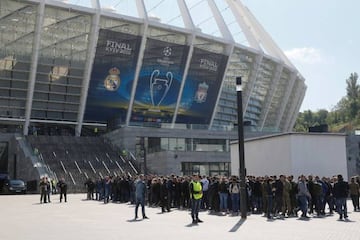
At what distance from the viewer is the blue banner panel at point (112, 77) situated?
173 feet

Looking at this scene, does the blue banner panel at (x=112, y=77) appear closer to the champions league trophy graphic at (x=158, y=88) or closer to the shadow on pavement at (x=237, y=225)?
the champions league trophy graphic at (x=158, y=88)

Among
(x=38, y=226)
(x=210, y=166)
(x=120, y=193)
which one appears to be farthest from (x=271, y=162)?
(x=210, y=166)

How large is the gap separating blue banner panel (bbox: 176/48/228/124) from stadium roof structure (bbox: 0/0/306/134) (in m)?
0.13

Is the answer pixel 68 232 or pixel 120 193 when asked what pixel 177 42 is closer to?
pixel 120 193

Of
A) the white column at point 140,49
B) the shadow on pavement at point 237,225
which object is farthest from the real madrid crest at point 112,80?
the shadow on pavement at point 237,225

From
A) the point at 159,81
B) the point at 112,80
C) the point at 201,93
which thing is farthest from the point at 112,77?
the point at 201,93

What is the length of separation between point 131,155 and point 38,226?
30174 mm

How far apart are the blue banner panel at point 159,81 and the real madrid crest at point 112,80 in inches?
103

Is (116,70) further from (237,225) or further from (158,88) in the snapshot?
(237,225)

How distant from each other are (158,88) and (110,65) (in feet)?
21.7

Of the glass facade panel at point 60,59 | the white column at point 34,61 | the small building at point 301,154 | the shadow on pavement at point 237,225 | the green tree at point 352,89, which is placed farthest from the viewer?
the green tree at point 352,89

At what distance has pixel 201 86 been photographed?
60.3 m

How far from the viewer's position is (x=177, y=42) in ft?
183

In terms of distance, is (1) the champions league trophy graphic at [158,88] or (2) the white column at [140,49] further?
(1) the champions league trophy graphic at [158,88]
